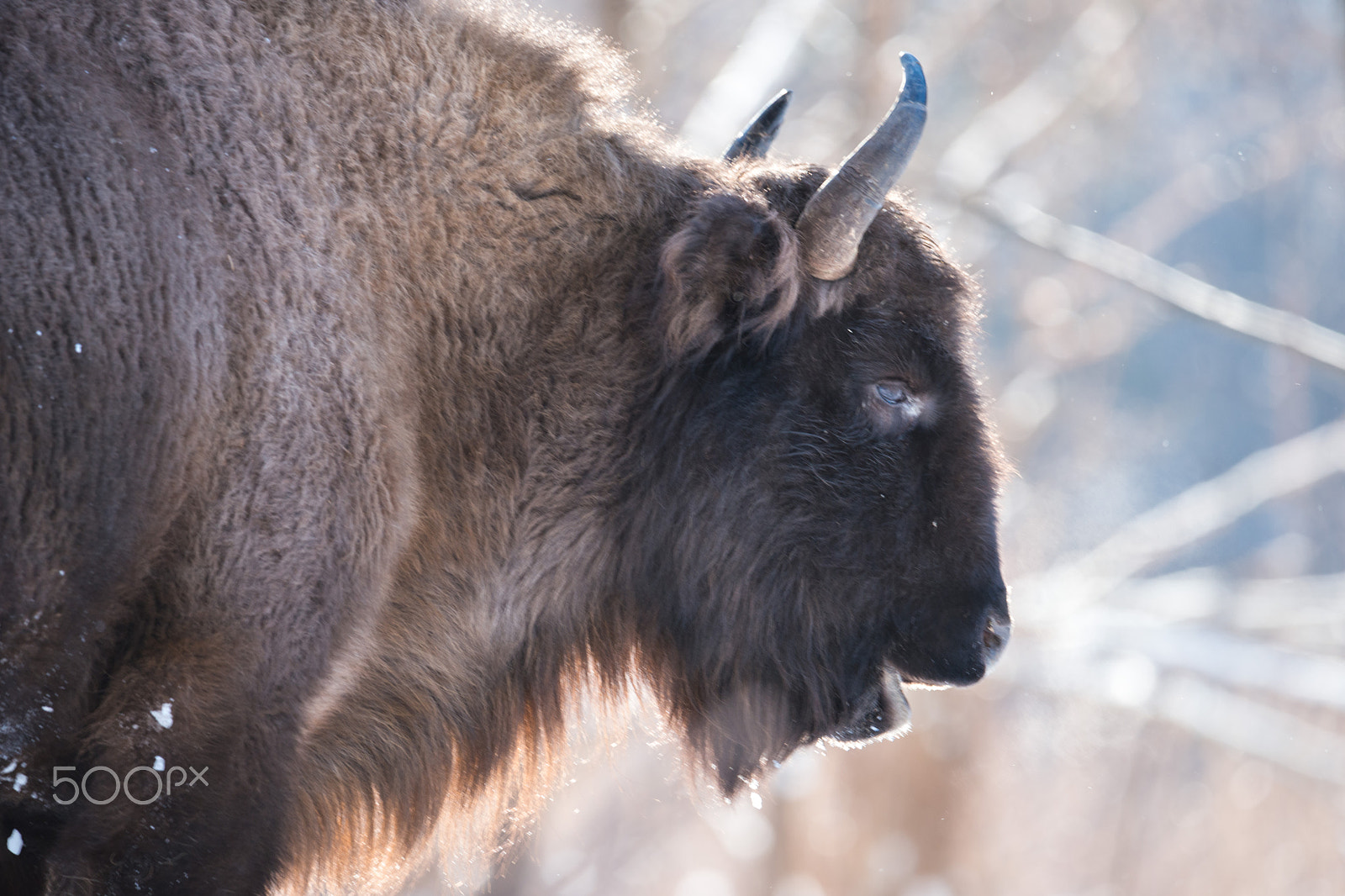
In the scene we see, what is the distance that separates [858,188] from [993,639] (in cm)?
112

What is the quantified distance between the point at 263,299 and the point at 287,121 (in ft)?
1.29

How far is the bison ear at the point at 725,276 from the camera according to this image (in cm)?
252

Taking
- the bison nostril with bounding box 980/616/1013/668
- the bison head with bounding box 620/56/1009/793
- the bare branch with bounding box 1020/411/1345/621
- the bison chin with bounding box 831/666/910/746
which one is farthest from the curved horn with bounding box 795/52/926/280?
the bare branch with bounding box 1020/411/1345/621

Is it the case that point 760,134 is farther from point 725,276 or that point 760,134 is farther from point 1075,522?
point 1075,522

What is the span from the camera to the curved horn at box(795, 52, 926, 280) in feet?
8.23

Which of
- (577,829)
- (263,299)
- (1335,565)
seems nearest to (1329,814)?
(1335,565)

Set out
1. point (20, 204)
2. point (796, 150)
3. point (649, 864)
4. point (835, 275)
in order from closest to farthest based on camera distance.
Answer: point (20, 204), point (835, 275), point (796, 150), point (649, 864)

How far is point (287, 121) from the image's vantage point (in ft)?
7.51

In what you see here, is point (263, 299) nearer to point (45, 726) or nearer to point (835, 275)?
point (45, 726)

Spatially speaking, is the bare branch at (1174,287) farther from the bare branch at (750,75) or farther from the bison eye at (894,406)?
the bison eye at (894,406)

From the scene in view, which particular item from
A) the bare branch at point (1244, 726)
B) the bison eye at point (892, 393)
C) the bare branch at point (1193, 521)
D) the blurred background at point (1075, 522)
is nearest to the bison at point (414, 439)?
the bison eye at point (892, 393)

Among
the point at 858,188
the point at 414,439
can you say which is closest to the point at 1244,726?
the point at 858,188

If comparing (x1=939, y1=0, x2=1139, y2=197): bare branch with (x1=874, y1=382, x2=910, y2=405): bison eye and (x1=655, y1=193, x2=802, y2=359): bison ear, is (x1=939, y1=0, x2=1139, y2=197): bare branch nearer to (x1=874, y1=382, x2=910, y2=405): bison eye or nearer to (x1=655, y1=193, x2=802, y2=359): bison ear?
(x1=874, y1=382, x2=910, y2=405): bison eye

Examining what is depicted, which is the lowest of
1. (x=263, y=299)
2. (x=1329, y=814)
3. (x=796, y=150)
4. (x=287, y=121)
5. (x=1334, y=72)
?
(x=1329, y=814)
